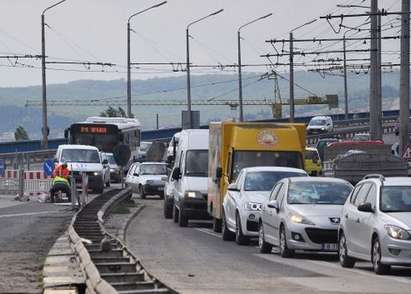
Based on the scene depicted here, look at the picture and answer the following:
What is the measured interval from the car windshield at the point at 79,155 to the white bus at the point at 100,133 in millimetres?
7245

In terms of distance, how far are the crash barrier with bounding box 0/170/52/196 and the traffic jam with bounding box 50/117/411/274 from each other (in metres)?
1.75

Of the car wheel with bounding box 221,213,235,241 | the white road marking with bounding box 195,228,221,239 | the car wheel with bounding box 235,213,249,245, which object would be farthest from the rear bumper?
the car wheel with bounding box 235,213,249,245

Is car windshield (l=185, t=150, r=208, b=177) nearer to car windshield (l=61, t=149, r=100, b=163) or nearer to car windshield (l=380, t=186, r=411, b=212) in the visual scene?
car windshield (l=380, t=186, r=411, b=212)

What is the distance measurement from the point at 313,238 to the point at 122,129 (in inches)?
1656

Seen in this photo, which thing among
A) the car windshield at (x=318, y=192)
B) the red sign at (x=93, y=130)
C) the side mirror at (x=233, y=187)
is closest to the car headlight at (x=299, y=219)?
the car windshield at (x=318, y=192)

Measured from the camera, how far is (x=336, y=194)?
79.8 feet

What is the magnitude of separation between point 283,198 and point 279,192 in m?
0.66

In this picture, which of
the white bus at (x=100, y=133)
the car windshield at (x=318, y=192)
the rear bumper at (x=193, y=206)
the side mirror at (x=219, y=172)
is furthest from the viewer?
the white bus at (x=100, y=133)

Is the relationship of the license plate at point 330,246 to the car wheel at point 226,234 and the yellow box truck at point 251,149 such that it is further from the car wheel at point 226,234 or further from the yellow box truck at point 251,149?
the yellow box truck at point 251,149

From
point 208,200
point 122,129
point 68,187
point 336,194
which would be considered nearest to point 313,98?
point 122,129

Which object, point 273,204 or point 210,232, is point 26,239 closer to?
point 273,204

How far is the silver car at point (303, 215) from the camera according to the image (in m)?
23.0

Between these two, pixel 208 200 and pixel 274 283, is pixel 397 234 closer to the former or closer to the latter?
pixel 274 283

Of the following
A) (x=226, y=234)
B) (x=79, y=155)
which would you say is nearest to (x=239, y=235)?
(x=226, y=234)
